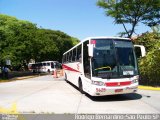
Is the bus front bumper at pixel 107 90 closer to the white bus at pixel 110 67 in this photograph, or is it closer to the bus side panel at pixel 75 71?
the white bus at pixel 110 67

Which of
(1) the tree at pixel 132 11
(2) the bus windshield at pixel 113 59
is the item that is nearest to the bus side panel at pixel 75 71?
(2) the bus windshield at pixel 113 59

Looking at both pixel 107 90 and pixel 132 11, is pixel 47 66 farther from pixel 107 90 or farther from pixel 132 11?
pixel 107 90

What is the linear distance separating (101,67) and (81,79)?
10.4 feet

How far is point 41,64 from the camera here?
191ft

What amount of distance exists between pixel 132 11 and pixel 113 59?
1593 centimetres

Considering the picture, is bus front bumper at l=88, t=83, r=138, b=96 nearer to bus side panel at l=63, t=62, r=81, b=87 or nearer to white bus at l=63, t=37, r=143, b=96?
white bus at l=63, t=37, r=143, b=96

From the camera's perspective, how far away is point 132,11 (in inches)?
1126

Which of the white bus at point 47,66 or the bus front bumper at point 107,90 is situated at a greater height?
the white bus at point 47,66

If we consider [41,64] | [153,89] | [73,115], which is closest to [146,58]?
[153,89]

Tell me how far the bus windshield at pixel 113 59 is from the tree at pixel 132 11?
1474cm

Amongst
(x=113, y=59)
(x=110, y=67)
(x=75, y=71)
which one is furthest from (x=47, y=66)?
(x=110, y=67)

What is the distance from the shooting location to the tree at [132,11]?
28141 mm

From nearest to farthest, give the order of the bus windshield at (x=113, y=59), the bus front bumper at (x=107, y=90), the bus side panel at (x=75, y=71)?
the bus front bumper at (x=107, y=90) → the bus windshield at (x=113, y=59) → the bus side panel at (x=75, y=71)

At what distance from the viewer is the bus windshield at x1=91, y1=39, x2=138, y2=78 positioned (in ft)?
44.4
